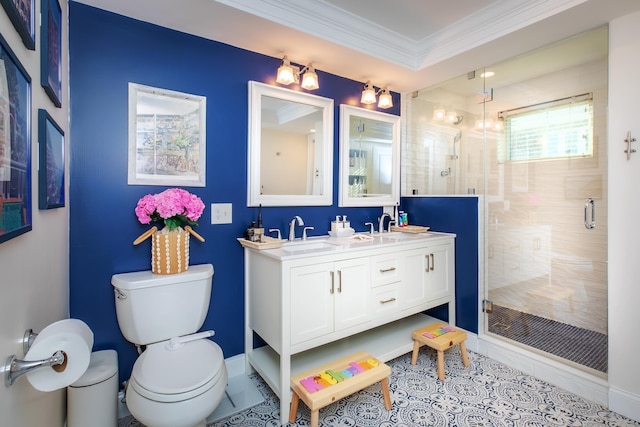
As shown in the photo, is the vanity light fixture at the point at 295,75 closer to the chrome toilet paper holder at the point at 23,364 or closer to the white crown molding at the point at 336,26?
the white crown molding at the point at 336,26

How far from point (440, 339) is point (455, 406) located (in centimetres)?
43

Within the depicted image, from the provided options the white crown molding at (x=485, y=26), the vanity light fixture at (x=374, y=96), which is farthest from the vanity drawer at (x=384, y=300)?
the white crown molding at (x=485, y=26)

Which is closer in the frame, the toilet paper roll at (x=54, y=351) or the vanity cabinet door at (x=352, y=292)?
the toilet paper roll at (x=54, y=351)

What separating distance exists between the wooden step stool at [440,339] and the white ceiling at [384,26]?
2025 mm

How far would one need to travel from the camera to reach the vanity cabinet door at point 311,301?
1.74 meters

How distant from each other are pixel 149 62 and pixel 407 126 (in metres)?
2.21

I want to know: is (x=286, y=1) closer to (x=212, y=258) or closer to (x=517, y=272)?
(x=212, y=258)

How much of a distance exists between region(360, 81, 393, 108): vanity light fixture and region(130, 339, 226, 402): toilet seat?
84.6 inches

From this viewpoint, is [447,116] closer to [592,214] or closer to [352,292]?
[592,214]

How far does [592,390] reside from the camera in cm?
188

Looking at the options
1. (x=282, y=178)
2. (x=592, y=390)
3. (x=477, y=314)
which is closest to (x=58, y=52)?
(x=282, y=178)

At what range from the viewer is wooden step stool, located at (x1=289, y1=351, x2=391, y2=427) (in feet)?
5.10

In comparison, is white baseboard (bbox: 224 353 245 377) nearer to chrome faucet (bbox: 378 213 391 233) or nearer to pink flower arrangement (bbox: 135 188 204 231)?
pink flower arrangement (bbox: 135 188 204 231)

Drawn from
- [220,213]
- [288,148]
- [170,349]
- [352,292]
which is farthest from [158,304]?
[288,148]
